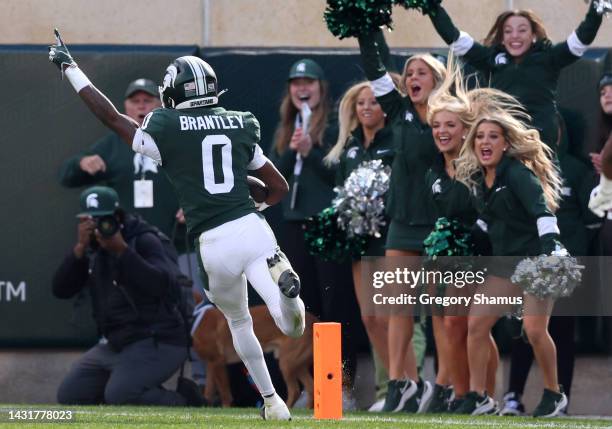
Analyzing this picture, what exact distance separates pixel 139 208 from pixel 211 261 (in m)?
3.44

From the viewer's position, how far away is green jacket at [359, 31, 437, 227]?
9.88 metres

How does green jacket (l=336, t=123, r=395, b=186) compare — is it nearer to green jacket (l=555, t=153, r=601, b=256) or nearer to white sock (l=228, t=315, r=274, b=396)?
green jacket (l=555, t=153, r=601, b=256)

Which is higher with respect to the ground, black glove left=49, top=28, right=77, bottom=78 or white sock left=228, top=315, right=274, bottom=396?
black glove left=49, top=28, right=77, bottom=78

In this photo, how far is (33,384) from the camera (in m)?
11.2

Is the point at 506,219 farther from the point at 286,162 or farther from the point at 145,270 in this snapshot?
the point at 145,270

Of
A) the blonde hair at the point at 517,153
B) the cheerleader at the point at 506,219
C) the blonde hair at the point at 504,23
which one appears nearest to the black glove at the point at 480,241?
the cheerleader at the point at 506,219

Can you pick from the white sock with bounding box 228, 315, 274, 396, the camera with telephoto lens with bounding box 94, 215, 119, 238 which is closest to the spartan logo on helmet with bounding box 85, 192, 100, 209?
the camera with telephoto lens with bounding box 94, 215, 119, 238

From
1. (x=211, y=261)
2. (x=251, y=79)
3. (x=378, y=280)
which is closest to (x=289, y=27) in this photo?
(x=251, y=79)

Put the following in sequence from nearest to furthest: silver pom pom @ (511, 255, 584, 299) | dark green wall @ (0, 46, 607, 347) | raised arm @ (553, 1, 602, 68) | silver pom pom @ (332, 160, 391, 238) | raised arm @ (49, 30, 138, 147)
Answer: raised arm @ (49, 30, 138, 147)
silver pom pom @ (511, 255, 584, 299)
raised arm @ (553, 1, 602, 68)
silver pom pom @ (332, 160, 391, 238)
dark green wall @ (0, 46, 607, 347)

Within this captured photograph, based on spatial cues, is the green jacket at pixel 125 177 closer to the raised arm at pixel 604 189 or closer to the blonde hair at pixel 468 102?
the blonde hair at pixel 468 102

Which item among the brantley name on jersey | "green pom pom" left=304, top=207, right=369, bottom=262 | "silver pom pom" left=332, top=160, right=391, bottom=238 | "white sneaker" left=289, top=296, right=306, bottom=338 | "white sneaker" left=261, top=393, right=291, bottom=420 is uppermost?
the brantley name on jersey

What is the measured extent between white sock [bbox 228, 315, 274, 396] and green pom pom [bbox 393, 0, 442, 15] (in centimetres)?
266

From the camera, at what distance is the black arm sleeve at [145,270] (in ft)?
33.8

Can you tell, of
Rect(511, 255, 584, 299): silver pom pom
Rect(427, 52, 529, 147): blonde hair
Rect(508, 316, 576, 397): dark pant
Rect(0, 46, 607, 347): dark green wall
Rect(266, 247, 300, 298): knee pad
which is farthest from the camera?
Rect(0, 46, 607, 347): dark green wall
